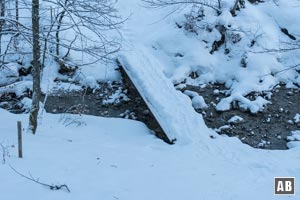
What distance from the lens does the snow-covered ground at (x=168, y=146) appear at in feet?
15.7

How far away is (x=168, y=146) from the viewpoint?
22.6 ft

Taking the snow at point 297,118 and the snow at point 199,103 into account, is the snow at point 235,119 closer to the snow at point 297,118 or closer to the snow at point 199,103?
the snow at point 199,103

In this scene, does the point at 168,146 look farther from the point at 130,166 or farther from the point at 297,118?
the point at 297,118

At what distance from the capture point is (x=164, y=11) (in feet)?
40.9

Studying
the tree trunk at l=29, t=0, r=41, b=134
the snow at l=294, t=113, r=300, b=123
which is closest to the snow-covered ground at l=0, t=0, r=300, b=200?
the tree trunk at l=29, t=0, r=41, b=134

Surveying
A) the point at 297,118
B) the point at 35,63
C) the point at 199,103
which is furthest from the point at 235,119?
the point at 35,63

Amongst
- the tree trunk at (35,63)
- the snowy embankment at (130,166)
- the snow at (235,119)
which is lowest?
the snow at (235,119)

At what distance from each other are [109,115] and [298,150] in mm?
4259

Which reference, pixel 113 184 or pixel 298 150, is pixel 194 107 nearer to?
pixel 298 150

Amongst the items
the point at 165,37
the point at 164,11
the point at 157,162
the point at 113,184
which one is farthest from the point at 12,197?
the point at 164,11

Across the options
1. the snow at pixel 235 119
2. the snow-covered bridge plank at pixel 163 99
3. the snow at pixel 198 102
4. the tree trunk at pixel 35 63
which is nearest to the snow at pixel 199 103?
the snow at pixel 198 102

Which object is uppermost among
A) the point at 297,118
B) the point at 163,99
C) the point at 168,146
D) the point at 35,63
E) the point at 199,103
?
the point at 35,63

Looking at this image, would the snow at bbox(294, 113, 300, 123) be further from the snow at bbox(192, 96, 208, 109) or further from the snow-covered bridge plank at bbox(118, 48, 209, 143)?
the snow-covered bridge plank at bbox(118, 48, 209, 143)

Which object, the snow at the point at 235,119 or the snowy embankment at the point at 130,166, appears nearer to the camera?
the snowy embankment at the point at 130,166
